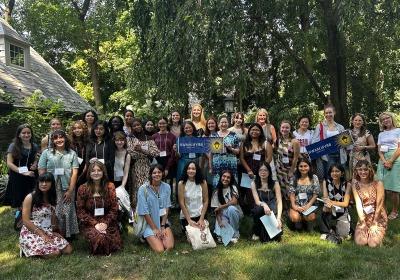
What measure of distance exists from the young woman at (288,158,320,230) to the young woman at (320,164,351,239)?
164 mm

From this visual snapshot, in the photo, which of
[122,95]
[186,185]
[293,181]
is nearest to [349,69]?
[293,181]

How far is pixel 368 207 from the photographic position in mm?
5691

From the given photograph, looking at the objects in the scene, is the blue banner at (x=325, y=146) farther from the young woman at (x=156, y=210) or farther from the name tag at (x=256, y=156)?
the young woman at (x=156, y=210)

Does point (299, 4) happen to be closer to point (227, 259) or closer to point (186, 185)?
point (186, 185)

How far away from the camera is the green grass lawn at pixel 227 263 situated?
4680mm

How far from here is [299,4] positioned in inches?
390

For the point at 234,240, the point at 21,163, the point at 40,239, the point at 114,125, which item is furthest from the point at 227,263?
the point at 21,163

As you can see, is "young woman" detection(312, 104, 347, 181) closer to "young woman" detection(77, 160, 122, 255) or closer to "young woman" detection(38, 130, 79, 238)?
"young woman" detection(77, 160, 122, 255)

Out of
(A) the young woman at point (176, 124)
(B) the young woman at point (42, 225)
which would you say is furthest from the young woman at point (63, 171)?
(A) the young woman at point (176, 124)

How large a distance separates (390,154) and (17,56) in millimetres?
13097

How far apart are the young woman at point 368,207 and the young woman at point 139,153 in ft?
9.73

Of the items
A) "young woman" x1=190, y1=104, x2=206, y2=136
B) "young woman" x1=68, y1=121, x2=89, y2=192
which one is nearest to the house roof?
"young woman" x1=68, y1=121, x2=89, y2=192

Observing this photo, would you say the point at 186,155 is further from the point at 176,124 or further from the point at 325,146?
the point at 325,146

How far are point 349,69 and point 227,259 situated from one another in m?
9.40
